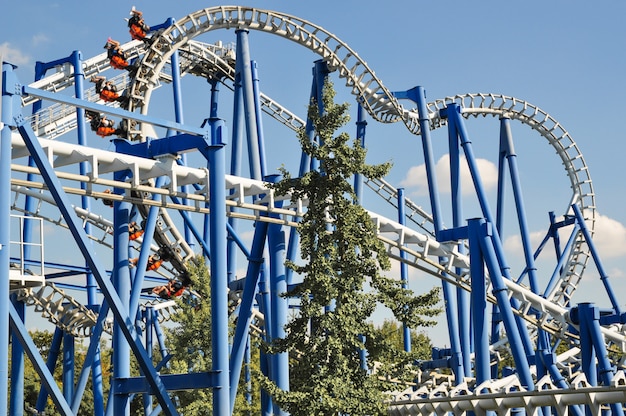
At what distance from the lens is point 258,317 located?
18.5 meters

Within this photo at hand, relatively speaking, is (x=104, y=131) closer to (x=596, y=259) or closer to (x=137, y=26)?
(x=137, y=26)

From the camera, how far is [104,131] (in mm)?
18125

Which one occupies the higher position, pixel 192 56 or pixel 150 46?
pixel 192 56

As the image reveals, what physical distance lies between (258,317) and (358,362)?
A: 6.84m

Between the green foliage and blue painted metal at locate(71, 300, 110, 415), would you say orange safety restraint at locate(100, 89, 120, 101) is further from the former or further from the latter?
the green foliage

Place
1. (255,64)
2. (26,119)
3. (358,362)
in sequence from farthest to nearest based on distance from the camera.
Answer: (255,64) → (358,362) → (26,119)

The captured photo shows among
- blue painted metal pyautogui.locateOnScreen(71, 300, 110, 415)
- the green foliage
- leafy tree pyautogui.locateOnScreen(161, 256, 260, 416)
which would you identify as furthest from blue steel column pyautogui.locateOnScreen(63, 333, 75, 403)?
the green foliage

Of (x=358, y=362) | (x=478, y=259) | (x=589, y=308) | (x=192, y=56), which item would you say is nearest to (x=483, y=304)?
(x=478, y=259)

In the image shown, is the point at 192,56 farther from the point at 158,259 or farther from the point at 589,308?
the point at 589,308

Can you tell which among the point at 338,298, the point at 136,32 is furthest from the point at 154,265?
the point at 338,298

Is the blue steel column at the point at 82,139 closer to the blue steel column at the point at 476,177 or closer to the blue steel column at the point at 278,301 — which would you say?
the blue steel column at the point at 278,301

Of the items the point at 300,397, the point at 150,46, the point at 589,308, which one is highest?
the point at 150,46

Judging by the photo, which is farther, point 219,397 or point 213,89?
point 213,89

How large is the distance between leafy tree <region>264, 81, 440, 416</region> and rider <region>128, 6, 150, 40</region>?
309 inches
